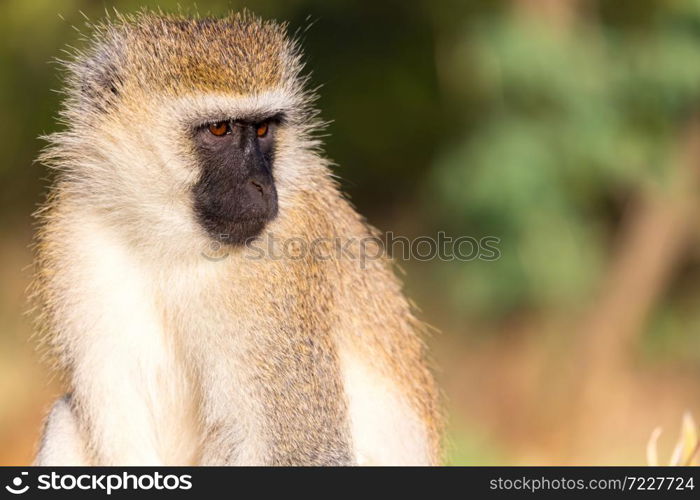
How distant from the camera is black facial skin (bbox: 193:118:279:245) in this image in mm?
4199

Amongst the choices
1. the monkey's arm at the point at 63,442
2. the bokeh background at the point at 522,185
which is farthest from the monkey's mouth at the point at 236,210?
the bokeh background at the point at 522,185

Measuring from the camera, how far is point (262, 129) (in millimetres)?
4441

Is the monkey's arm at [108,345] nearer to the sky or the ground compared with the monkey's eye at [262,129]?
nearer to the ground

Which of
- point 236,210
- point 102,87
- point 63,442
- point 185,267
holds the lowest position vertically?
point 63,442

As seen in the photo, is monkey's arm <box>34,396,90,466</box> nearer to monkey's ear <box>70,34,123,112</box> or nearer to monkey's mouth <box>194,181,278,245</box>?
monkey's mouth <box>194,181,278,245</box>

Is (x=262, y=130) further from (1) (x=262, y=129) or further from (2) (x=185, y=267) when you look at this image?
(2) (x=185, y=267)

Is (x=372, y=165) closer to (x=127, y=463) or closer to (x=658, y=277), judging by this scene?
(x=658, y=277)

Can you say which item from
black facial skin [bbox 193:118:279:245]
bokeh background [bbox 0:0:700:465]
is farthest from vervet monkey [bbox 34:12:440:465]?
bokeh background [bbox 0:0:700:465]

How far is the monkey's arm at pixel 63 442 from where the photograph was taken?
4590 millimetres

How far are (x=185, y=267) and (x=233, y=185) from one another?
1.44ft

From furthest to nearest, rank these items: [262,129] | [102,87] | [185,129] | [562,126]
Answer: [562,126] < [102,87] < [262,129] < [185,129]

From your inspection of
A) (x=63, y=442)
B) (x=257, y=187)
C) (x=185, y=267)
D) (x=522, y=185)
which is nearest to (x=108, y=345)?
(x=185, y=267)

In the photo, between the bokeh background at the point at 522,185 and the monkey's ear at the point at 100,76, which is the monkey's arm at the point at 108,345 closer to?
the monkey's ear at the point at 100,76

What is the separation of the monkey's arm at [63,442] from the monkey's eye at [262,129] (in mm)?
1553
